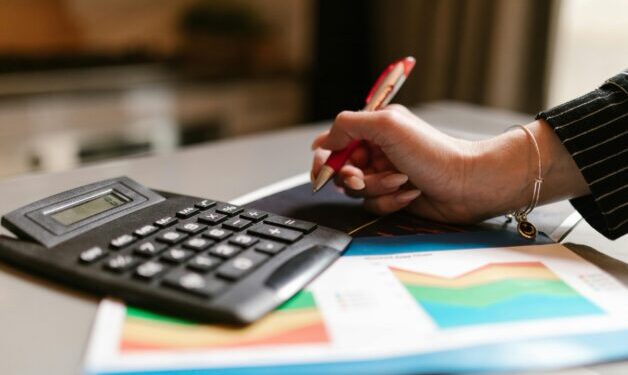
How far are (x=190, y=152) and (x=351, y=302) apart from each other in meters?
0.52

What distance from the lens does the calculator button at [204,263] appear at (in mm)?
375

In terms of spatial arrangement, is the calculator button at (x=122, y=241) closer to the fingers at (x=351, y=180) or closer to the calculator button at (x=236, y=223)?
the calculator button at (x=236, y=223)

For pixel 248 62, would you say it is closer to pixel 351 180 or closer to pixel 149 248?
pixel 351 180

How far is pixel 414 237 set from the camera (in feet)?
1.67

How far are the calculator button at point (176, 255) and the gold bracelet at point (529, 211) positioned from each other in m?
0.29

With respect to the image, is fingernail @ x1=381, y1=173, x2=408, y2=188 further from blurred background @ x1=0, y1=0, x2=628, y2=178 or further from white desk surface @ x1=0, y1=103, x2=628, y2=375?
blurred background @ x1=0, y1=0, x2=628, y2=178

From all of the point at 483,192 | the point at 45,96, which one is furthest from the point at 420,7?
the point at 483,192

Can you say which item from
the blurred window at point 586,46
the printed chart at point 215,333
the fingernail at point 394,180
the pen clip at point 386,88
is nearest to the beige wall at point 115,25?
the blurred window at point 586,46

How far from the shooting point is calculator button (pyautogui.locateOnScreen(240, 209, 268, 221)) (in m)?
0.48

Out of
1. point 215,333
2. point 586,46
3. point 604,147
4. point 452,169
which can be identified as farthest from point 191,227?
point 586,46

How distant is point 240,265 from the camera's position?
38 cm

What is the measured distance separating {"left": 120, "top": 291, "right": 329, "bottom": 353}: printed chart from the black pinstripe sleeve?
0.99 feet

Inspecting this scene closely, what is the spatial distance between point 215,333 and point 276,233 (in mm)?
126

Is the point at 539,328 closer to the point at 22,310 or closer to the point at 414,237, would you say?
the point at 414,237
